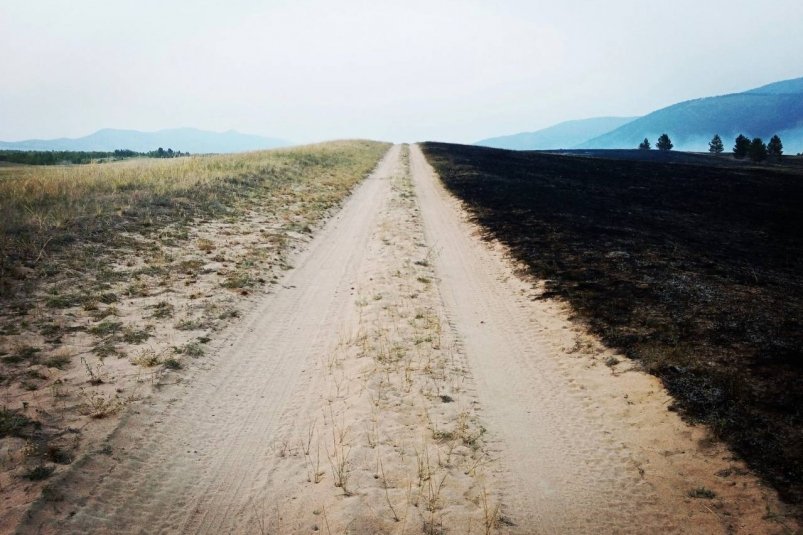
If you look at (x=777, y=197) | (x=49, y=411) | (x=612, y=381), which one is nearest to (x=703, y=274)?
(x=612, y=381)

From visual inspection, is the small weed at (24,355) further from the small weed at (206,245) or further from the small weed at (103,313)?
the small weed at (206,245)

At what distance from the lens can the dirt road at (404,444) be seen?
4938mm

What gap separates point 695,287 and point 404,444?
33.7 feet

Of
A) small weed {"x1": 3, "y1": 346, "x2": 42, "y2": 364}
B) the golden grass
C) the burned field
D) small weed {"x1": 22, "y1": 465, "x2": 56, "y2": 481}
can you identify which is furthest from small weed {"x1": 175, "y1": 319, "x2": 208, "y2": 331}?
the burned field

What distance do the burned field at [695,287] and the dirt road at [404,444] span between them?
63cm

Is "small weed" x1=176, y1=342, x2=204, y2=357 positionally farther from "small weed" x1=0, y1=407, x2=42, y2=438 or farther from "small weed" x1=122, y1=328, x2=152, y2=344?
"small weed" x1=0, y1=407, x2=42, y2=438

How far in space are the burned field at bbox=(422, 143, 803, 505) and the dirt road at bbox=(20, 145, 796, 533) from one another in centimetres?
63

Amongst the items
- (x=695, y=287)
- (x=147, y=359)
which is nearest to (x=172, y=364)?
(x=147, y=359)

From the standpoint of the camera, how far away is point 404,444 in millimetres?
6160

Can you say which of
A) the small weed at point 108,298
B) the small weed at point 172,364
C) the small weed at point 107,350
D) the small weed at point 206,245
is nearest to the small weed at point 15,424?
the small weed at point 107,350

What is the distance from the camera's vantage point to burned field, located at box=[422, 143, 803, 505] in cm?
666

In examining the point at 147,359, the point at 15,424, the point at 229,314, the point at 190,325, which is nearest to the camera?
the point at 15,424

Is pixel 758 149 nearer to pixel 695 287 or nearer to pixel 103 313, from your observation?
pixel 695 287

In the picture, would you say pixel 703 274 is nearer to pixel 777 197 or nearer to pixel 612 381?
pixel 612 381
